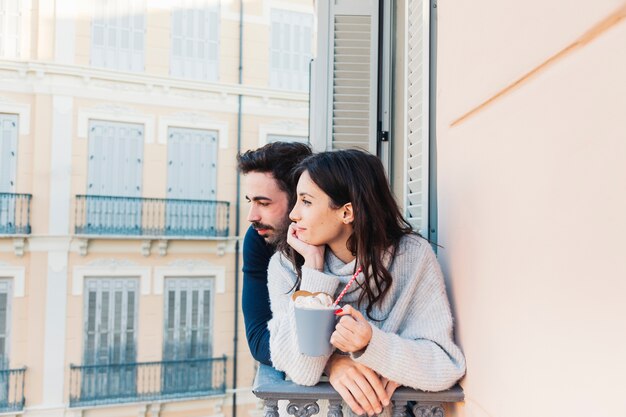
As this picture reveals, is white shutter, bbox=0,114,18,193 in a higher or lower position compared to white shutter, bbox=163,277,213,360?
higher

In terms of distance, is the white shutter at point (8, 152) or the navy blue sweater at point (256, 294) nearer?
the navy blue sweater at point (256, 294)

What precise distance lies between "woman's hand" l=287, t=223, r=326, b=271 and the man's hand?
0.75 ft

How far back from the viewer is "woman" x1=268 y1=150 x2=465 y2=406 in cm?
109

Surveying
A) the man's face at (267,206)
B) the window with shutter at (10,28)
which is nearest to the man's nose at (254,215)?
the man's face at (267,206)

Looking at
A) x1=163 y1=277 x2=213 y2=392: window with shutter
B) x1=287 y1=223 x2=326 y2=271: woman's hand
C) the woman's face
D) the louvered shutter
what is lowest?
x1=163 y1=277 x2=213 y2=392: window with shutter

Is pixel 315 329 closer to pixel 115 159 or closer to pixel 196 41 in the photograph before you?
pixel 115 159

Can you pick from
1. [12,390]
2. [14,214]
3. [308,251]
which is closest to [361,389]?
[308,251]

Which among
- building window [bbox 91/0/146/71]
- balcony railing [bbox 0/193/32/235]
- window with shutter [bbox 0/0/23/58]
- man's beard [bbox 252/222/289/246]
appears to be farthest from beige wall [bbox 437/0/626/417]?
window with shutter [bbox 0/0/23/58]

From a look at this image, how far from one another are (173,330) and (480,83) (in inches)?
298

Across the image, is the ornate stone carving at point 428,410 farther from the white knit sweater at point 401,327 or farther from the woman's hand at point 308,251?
the woman's hand at point 308,251

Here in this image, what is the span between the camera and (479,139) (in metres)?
1.07

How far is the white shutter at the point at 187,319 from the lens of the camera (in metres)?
7.92

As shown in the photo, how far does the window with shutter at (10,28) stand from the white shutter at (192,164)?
231cm

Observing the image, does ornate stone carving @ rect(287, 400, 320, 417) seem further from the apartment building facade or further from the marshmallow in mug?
the apartment building facade
